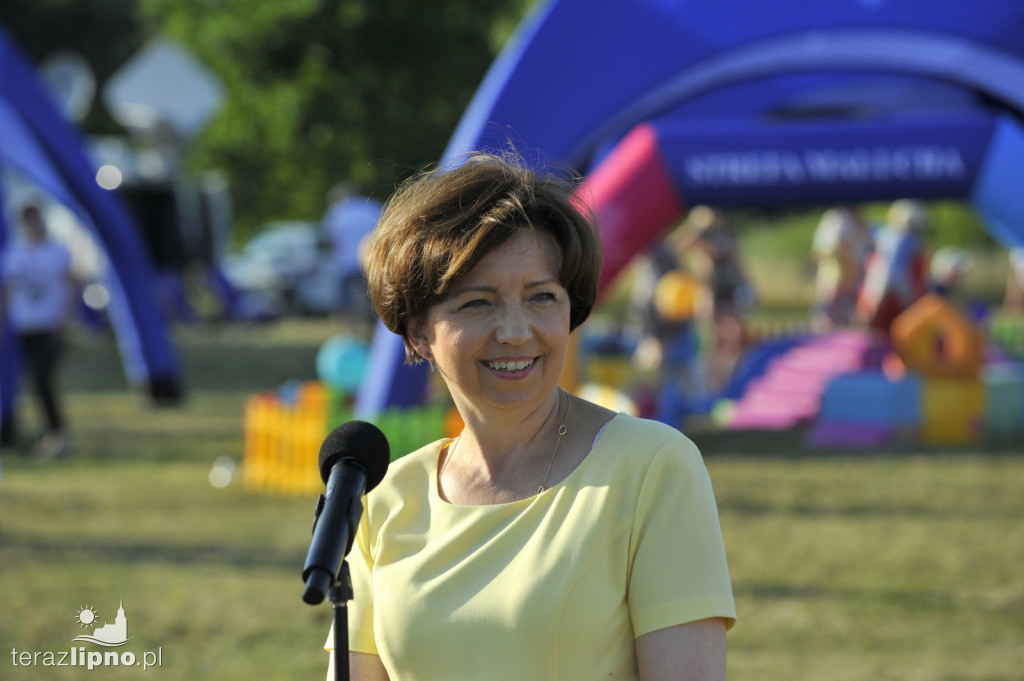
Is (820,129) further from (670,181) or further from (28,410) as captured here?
(28,410)

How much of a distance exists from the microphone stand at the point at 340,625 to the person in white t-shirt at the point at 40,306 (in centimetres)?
904

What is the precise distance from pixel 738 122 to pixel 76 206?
266 inches

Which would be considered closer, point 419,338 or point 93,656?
point 419,338

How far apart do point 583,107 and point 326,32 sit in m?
17.5

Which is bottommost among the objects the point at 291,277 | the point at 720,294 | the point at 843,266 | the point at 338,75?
the point at 720,294

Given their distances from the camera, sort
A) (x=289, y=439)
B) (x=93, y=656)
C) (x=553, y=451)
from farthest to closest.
Answer: (x=289, y=439), (x=93, y=656), (x=553, y=451)

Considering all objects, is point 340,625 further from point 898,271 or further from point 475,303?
point 898,271

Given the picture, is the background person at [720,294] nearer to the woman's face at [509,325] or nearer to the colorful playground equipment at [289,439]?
the colorful playground equipment at [289,439]

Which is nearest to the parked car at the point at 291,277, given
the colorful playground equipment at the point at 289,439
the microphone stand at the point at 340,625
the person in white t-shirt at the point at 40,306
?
the person in white t-shirt at the point at 40,306

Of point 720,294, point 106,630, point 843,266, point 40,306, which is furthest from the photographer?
point 843,266

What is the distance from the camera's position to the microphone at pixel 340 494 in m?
1.64

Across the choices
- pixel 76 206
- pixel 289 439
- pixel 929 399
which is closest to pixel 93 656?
pixel 289 439

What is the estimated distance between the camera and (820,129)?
26.6 ft

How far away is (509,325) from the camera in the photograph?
1938 mm
